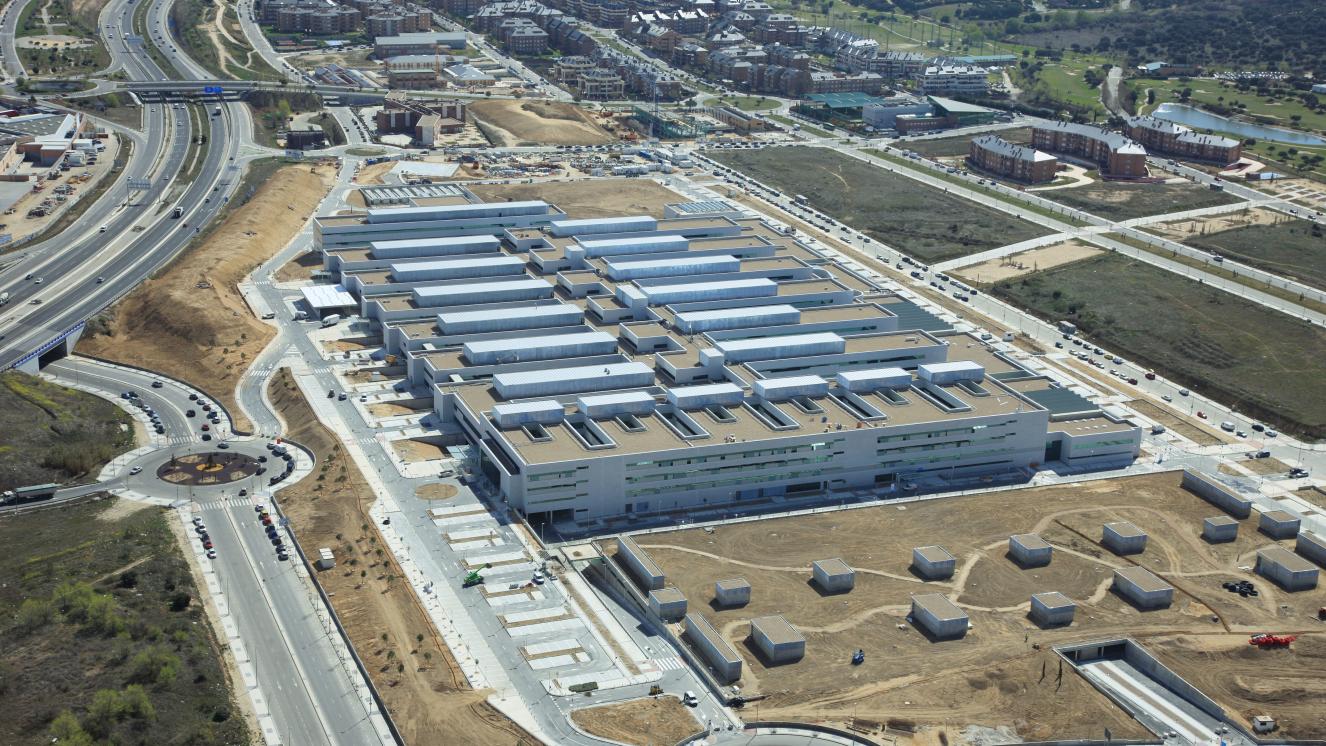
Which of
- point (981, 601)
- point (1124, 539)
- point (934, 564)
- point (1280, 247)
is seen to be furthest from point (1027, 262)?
point (981, 601)

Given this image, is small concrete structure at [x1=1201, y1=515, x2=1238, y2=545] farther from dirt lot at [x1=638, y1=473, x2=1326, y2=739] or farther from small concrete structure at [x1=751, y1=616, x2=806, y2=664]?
small concrete structure at [x1=751, y1=616, x2=806, y2=664]

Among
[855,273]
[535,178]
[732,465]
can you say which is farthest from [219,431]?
[535,178]

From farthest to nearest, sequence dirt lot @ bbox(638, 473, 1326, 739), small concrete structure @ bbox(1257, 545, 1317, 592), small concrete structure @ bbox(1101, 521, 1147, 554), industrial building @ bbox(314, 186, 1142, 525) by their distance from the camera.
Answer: industrial building @ bbox(314, 186, 1142, 525) < small concrete structure @ bbox(1101, 521, 1147, 554) < small concrete structure @ bbox(1257, 545, 1317, 592) < dirt lot @ bbox(638, 473, 1326, 739)

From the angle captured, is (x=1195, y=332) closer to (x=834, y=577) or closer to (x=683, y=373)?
(x=683, y=373)

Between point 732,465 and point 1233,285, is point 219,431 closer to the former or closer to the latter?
point 732,465

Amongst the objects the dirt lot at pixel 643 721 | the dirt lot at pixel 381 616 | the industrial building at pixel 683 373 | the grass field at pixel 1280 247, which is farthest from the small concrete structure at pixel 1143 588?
the grass field at pixel 1280 247

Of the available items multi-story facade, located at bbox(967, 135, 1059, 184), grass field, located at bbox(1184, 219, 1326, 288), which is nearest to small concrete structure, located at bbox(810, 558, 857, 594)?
grass field, located at bbox(1184, 219, 1326, 288)
